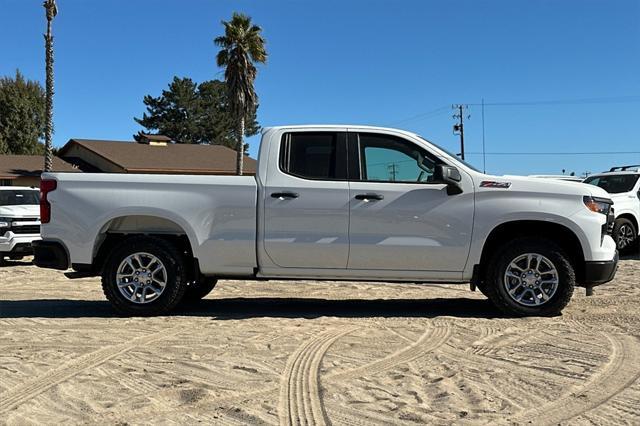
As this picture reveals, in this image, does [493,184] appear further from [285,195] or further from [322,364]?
[322,364]

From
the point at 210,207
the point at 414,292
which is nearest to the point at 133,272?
the point at 210,207

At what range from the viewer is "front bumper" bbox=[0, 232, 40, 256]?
11.5 meters

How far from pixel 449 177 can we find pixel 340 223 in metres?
1.23

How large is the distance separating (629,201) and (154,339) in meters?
10.6

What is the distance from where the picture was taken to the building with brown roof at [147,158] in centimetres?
3472

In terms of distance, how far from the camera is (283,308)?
23.4ft

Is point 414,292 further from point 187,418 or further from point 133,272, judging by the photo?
point 187,418

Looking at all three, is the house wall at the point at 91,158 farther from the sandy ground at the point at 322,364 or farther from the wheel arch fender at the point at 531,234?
the wheel arch fender at the point at 531,234

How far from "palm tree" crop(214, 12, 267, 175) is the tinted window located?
76.2 ft

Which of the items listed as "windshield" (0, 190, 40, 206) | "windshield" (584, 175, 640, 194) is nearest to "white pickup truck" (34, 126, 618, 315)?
"windshield" (584, 175, 640, 194)

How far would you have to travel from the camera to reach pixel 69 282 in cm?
957

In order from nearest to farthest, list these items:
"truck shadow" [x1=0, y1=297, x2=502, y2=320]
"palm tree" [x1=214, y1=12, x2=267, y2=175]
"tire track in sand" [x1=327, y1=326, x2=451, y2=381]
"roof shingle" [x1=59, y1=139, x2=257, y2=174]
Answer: "tire track in sand" [x1=327, y1=326, x2=451, y2=381] < "truck shadow" [x1=0, y1=297, x2=502, y2=320] < "palm tree" [x1=214, y1=12, x2=267, y2=175] < "roof shingle" [x1=59, y1=139, x2=257, y2=174]

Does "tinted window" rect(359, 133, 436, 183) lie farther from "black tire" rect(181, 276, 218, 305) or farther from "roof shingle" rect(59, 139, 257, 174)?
"roof shingle" rect(59, 139, 257, 174)

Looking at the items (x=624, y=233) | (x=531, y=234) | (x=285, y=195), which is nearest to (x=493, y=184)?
(x=531, y=234)
